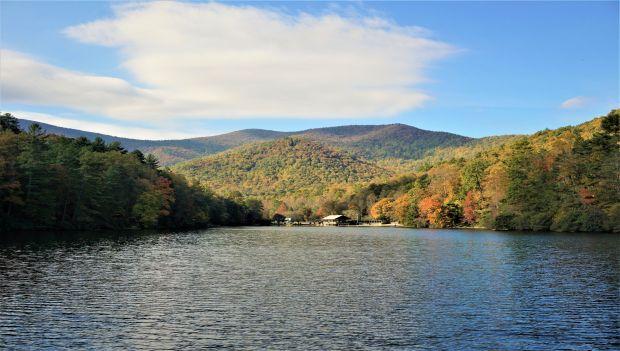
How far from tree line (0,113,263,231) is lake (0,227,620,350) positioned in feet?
157

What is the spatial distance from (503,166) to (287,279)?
122481 millimetres

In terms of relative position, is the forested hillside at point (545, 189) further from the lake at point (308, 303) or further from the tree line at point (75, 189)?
the tree line at point (75, 189)

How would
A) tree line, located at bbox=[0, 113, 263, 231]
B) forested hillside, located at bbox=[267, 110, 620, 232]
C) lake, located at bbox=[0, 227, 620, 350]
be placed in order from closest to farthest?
1. lake, located at bbox=[0, 227, 620, 350]
2. tree line, located at bbox=[0, 113, 263, 231]
3. forested hillside, located at bbox=[267, 110, 620, 232]

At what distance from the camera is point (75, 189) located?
114438 millimetres

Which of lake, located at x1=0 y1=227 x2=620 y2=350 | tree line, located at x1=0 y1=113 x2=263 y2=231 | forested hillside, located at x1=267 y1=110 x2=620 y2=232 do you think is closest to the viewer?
lake, located at x1=0 y1=227 x2=620 y2=350

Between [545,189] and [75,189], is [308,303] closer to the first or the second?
[75,189]

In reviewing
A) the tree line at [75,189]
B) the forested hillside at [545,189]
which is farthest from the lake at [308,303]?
the forested hillside at [545,189]

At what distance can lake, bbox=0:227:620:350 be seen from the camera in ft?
84.8

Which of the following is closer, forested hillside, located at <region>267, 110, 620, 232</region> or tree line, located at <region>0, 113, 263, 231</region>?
tree line, located at <region>0, 113, 263, 231</region>

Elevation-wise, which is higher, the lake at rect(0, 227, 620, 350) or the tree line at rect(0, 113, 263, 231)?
the tree line at rect(0, 113, 263, 231)

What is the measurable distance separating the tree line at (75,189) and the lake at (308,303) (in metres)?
47.9

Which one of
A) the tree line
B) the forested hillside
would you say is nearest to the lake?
the tree line

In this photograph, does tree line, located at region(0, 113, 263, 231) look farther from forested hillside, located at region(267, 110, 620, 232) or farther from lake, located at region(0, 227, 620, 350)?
forested hillside, located at region(267, 110, 620, 232)

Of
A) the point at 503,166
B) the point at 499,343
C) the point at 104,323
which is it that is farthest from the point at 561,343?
the point at 503,166
